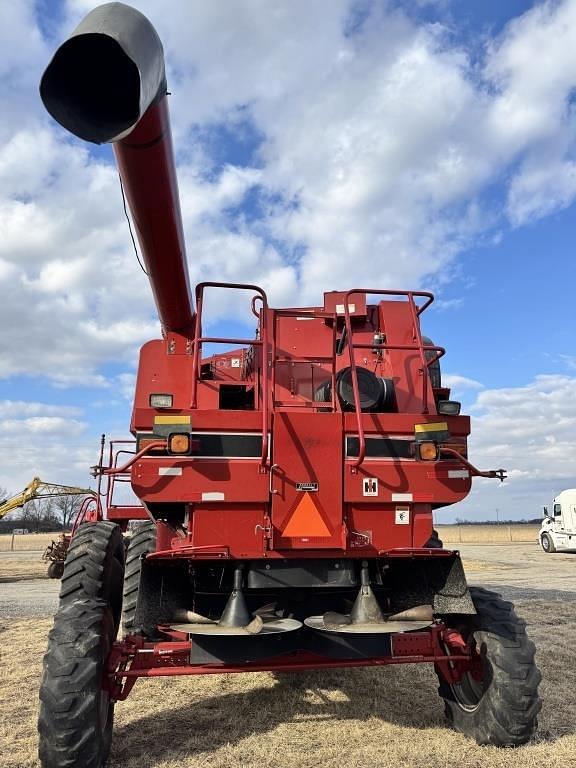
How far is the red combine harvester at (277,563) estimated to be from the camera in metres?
4.31

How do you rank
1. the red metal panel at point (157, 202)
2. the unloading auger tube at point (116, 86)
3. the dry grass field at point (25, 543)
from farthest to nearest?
the dry grass field at point (25, 543) < the red metal panel at point (157, 202) < the unloading auger tube at point (116, 86)

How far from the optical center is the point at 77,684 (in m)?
4.03

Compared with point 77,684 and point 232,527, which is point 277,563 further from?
point 77,684

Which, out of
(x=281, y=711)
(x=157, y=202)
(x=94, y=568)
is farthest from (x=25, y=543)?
(x=157, y=202)

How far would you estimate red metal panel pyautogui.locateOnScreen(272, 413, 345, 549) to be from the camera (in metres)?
4.68

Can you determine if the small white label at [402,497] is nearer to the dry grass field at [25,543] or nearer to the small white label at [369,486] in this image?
the small white label at [369,486]

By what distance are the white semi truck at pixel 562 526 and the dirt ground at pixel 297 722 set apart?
2459 centimetres

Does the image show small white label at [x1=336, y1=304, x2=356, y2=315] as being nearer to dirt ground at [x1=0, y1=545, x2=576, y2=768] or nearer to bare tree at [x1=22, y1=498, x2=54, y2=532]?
dirt ground at [x1=0, y1=545, x2=576, y2=768]

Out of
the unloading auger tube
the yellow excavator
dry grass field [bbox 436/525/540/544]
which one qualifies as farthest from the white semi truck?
the unloading auger tube

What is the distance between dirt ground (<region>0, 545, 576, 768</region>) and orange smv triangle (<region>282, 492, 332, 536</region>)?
4.96 ft

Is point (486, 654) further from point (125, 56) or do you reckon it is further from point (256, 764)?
point (125, 56)

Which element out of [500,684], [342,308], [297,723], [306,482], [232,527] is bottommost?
[297,723]

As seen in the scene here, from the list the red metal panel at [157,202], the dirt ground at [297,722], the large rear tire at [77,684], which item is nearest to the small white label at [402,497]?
the dirt ground at [297,722]

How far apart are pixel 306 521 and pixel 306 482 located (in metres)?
0.29
